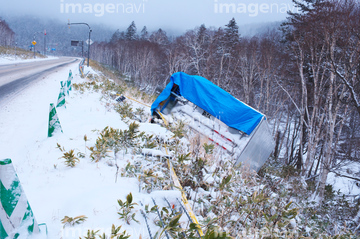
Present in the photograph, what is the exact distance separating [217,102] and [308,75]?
11.0 m

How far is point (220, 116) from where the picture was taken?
7.57m

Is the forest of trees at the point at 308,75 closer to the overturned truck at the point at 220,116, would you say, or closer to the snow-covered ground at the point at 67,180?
A: the overturned truck at the point at 220,116

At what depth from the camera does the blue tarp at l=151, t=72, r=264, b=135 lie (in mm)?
7207

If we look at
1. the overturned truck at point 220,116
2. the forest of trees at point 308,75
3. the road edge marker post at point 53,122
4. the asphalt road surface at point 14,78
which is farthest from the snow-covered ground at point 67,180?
the forest of trees at point 308,75

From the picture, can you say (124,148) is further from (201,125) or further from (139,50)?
(139,50)

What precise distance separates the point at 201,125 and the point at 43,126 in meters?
5.23

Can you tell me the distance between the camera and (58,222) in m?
2.27

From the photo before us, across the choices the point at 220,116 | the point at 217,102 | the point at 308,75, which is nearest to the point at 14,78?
the point at 217,102

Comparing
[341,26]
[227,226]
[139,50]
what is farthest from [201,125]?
[139,50]

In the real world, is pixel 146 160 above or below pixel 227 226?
above

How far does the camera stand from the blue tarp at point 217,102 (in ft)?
23.6

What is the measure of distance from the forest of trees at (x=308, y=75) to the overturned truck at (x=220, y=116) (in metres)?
3.26

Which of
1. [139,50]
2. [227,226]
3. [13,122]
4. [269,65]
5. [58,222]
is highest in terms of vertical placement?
[139,50]

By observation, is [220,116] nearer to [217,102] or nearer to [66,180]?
[217,102]
